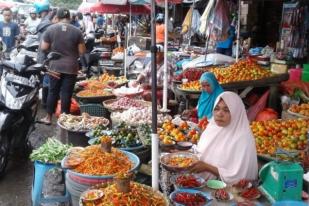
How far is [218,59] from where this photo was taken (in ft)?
27.3

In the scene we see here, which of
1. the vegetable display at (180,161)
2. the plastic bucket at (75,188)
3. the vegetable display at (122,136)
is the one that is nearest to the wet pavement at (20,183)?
the vegetable display at (122,136)

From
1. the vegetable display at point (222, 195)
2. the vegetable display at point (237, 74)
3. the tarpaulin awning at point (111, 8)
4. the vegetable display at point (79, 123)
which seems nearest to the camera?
the vegetable display at point (222, 195)

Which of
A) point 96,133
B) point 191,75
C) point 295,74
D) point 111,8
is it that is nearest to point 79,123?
point 96,133

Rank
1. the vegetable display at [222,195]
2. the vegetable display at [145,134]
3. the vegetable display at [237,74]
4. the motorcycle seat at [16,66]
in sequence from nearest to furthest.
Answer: the vegetable display at [222,195]
the vegetable display at [145,134]
the motorcycle seat at [16,66]
the vegetable display at [237,74]

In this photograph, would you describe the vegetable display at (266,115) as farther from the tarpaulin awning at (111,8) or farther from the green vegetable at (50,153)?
the tarpaulin awning at (111,8)

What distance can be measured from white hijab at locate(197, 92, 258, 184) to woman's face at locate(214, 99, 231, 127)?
30mm

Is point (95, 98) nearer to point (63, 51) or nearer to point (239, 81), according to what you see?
point (63, 51)

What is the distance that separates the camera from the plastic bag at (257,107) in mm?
6734

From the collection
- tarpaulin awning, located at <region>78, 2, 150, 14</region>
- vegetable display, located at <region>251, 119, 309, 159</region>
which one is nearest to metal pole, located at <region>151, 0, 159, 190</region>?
vegetable display, located at <region>251, 119, 309, 159</region>

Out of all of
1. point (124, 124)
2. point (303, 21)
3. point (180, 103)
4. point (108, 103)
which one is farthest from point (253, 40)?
point (124, 124)

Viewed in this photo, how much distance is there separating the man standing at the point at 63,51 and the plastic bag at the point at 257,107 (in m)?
3.08

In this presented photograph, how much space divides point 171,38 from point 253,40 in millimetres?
3662

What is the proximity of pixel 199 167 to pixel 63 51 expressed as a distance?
3.90 meters

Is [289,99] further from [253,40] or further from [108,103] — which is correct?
[253,40]
